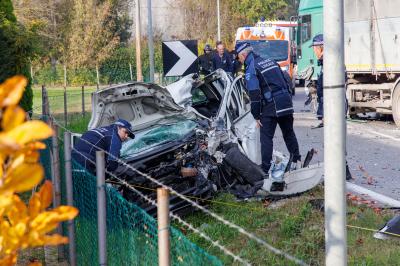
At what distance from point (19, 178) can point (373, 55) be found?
617 inches

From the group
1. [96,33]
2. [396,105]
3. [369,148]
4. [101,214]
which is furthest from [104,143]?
[96,33]

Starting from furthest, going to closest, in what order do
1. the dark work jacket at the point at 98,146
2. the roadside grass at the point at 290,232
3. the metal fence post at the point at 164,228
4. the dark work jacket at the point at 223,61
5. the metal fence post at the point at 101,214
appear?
the dark work jacket at the point at 223,61 < the dark work jacket at the point at 98,146 < the roadside grass at the point at 290,232 < the metal fence post at the point at 101,214 < the metal fence post at the point at 164,228

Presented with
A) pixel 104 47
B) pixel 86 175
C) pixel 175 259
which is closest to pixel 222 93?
pixel 86 175

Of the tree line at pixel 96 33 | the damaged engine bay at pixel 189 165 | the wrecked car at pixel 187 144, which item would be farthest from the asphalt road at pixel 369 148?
the tree line at pixel 96 33

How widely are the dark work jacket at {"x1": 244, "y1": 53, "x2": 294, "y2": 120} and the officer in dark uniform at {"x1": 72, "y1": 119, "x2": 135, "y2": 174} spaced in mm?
2273

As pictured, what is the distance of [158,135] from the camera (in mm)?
7961

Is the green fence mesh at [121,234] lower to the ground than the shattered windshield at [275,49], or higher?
lower

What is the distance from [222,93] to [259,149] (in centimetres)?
102

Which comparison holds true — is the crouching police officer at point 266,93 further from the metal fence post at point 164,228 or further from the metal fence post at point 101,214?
the metal fence post at point 164,228

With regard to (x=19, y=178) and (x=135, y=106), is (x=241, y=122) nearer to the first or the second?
(x=135, y=106)

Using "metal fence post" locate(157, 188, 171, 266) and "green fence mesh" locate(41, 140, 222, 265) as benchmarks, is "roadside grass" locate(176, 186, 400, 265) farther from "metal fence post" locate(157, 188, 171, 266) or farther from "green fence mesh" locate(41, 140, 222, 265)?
"metal fence post" locate(157, 188, 171, 266)

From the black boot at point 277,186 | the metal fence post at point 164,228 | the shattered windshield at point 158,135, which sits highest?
the metal fence post at point 164,228

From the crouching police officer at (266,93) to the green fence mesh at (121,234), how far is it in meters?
3.33

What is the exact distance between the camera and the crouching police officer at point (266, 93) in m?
8.73
